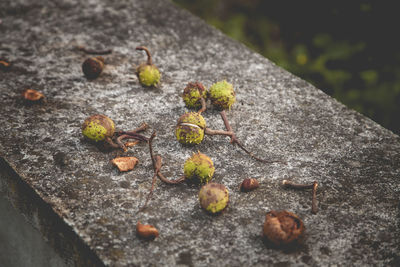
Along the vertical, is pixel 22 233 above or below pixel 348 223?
below

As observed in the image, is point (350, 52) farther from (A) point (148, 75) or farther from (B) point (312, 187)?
(B) point (312, 187)

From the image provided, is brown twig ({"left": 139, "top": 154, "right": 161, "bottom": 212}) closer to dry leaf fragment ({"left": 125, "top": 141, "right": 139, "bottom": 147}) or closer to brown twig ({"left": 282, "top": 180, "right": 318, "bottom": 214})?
dry leaf fragment ({"left": 125, "top": 141, "right": 139, "bottom": 147})

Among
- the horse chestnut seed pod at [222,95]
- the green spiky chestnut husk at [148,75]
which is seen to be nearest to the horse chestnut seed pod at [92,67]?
the green spiky chestnut husk at [148,75]

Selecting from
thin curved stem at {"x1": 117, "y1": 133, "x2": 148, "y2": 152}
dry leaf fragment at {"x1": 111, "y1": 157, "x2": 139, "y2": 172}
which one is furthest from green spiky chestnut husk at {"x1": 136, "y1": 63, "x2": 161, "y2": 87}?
dry leaf fragment at {"x1": 111, "y1": 157, "x2": 139, "y2": 172}

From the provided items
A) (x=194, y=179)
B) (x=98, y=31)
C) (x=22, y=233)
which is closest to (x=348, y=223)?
(x=194, y=179)

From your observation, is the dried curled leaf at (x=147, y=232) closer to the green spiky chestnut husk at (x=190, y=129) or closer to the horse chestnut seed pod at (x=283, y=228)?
the horse chestnut seed pod at (x=283, y=228)

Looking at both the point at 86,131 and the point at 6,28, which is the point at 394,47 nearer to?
the point at 86,131

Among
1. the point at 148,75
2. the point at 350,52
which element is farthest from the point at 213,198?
the point at 350,52
